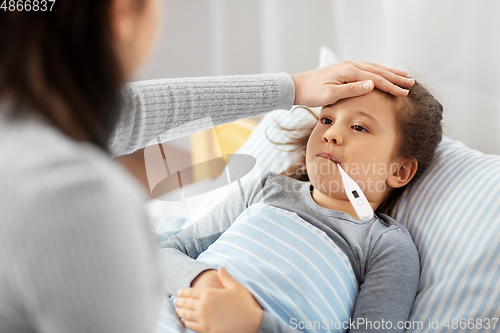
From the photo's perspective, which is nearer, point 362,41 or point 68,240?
point 68,240

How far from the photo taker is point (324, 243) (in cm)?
81

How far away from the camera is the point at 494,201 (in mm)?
797

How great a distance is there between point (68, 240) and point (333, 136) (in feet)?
2.09

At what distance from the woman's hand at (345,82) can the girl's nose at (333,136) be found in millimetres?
62

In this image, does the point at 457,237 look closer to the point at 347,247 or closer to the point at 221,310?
the point at 347,247

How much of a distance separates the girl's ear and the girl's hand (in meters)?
0.44

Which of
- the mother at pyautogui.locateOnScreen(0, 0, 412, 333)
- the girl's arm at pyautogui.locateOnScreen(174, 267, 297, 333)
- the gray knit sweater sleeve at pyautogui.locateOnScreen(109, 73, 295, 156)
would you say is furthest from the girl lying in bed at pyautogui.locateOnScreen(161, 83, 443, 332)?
the mother at pyautogui.locateOnScreen(0, 0, 412, 333)

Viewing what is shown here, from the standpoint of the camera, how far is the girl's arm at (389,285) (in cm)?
71

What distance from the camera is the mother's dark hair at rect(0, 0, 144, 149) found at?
0.35 meters

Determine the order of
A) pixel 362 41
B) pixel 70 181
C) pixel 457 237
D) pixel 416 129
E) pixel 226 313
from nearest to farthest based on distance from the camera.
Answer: pixel 70 181
pixel 226 313
pixel 457 237
pixel 416 129
pixel 362 41

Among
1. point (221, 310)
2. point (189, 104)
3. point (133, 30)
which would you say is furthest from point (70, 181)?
point (189, 104)

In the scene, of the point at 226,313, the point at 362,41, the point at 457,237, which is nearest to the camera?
the point at 226,313

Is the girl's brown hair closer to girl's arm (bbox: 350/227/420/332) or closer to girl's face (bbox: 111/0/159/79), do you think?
girl's arm (bbox: 350/227/420/332)

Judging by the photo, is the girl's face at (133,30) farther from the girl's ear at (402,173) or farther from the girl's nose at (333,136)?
the girl's ear at (402,173)
